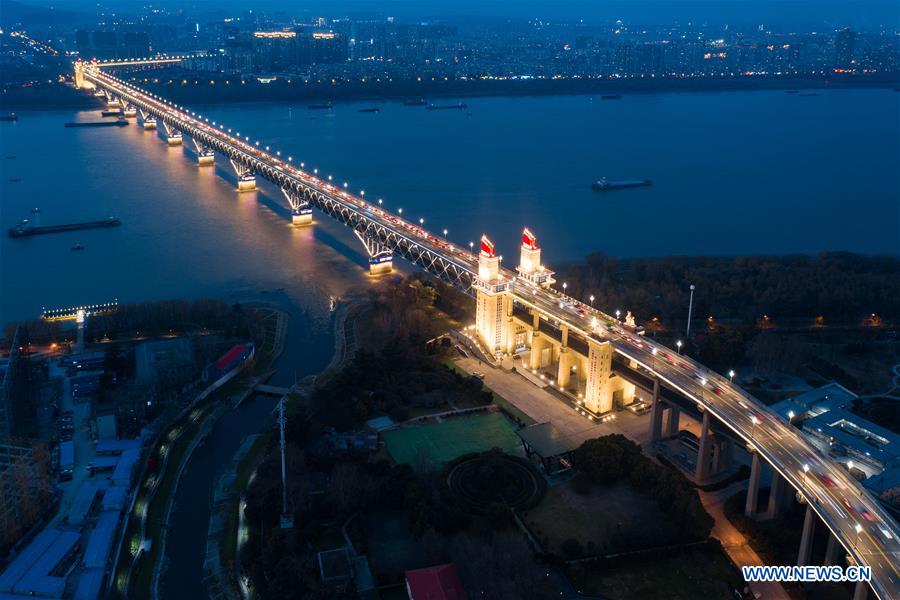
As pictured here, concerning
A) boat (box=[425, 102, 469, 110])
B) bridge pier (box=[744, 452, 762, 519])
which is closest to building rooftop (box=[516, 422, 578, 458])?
bridge pier (box=[744, 452, 762, 519])

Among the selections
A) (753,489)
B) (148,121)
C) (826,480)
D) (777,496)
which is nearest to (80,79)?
(148,121)

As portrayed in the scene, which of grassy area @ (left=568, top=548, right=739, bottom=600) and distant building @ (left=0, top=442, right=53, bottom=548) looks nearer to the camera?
grassy area @ (left=568, top=548, right=739, bottom=600)

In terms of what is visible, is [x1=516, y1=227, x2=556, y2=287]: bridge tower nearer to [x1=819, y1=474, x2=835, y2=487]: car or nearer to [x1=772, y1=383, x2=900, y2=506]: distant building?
[x1=772, y1=383, x2=900, y2=506]: distant building

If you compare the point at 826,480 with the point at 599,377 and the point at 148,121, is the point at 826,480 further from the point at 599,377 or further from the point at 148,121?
the point at 148,121

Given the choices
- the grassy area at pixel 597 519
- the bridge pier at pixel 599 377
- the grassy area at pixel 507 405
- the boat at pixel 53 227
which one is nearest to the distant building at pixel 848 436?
the grassy area at pixel 597 519

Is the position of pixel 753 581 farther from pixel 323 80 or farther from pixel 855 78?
pixel 855 78

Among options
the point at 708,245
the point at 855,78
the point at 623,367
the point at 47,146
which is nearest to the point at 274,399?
the point at 623,367

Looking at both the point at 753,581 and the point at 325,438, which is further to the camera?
the point at 325,438
